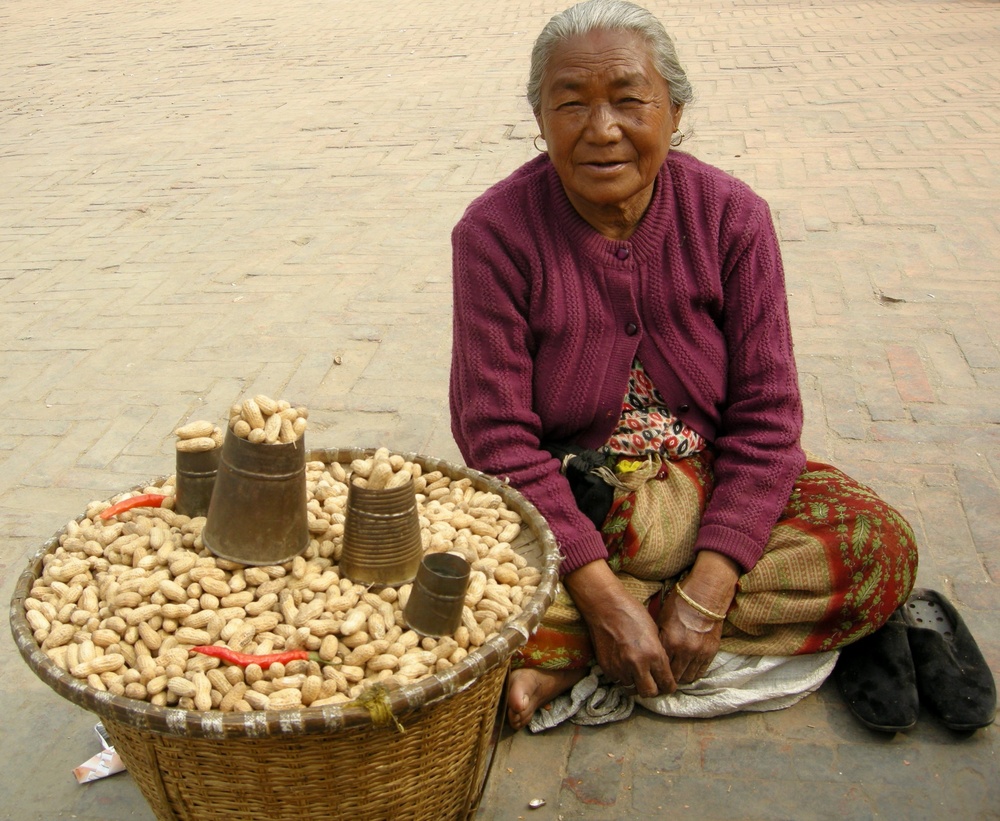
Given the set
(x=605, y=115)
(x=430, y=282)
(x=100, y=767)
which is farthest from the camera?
(x=430, y=282)

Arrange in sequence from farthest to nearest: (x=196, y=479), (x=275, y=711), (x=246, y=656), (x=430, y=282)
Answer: (x=430, y=282) → (x=196, y=479) → (x=246, y=656) → (x=275, y=711)

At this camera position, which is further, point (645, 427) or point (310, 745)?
point (645, 427)

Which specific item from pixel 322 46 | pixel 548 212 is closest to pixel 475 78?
pixel 322 46

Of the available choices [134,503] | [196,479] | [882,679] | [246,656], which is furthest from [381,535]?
[882,679]

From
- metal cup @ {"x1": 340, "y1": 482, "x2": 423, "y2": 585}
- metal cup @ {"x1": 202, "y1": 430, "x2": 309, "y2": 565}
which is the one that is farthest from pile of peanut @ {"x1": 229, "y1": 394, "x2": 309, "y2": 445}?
metal cup @ {"x1": 340, "y1": 482, "x2": 423, "y2": 585}

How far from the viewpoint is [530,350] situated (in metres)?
2.40

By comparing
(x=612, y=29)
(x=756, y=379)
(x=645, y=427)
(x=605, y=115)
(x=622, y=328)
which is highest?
(x=612, y=29)

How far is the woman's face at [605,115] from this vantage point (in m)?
2.17

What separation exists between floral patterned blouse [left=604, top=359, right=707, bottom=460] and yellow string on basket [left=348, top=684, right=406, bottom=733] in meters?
1.01

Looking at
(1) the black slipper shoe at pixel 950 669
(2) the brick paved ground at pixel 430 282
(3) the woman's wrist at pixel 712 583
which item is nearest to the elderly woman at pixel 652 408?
(3) the woman's wrist at pixel 712 583

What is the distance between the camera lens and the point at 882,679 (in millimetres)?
2342

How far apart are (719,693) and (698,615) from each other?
24 centimetres

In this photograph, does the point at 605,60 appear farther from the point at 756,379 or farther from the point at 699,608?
the point at 699,608

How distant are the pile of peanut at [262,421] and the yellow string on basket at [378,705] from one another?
0.46 metres
